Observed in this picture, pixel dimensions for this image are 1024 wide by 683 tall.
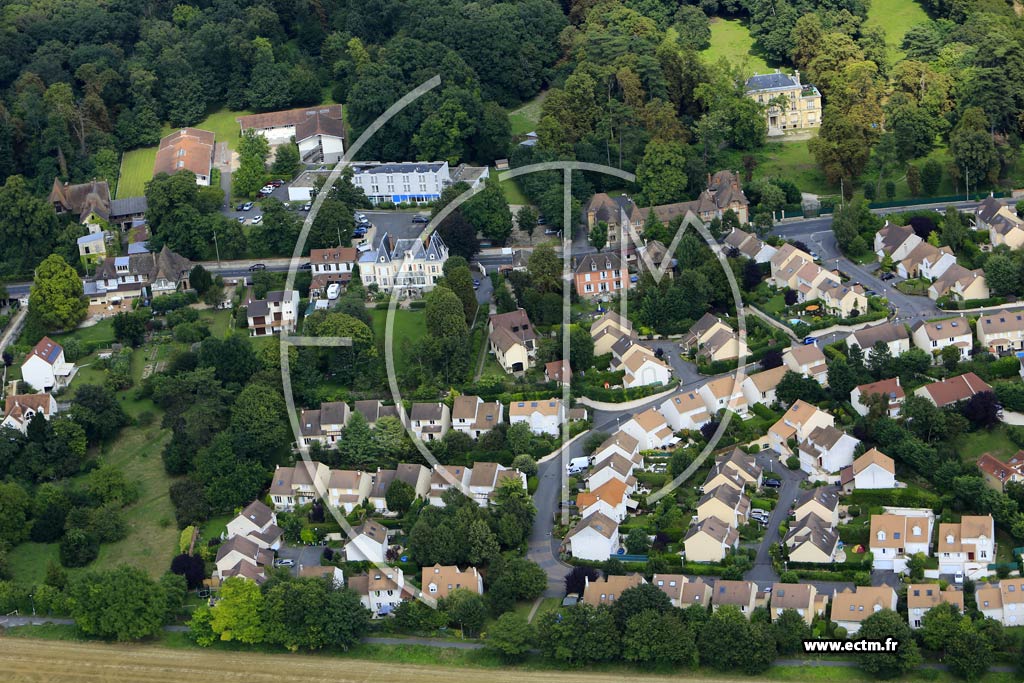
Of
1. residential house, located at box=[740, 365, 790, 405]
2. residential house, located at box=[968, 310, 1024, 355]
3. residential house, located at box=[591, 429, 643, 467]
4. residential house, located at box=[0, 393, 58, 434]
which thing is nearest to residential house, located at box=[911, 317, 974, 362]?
residential house, located at box=[968, 310, 1024, 355]

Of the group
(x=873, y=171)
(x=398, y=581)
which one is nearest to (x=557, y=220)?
(x=873, y=171)

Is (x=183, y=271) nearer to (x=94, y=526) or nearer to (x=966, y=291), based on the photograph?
(x=94, y=526)

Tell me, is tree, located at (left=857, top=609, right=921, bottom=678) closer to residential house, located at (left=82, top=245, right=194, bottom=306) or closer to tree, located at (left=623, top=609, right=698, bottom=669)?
tree, located at (left=623, top=609, right=698, bottom=669)

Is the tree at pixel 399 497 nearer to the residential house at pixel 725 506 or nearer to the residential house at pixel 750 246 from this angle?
the residential house at pixel 725 506

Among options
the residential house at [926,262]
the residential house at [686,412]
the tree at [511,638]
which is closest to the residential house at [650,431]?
the residential house at [686,412]

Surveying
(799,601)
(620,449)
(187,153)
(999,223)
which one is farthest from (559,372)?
(187,153)

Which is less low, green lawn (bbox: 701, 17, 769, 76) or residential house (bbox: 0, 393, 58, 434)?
green lawn (bbox: 701, 17, 769, 76)

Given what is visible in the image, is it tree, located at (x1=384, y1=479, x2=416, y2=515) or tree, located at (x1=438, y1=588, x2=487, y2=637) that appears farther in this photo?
tree, located at (x1=384, y1=479, x2=416, y2=515)
